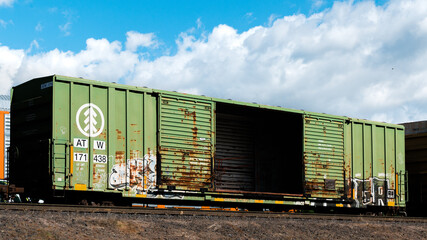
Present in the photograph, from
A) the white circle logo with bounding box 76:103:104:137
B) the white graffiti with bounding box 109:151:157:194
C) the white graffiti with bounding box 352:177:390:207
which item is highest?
the white circle logo with bounding box 76:103:104:137

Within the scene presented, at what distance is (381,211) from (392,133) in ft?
10.6

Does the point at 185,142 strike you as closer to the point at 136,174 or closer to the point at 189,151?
the point at 189,151

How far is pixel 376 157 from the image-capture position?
65.0 feet

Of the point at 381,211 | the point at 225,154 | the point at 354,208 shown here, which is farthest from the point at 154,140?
the point at 381,211

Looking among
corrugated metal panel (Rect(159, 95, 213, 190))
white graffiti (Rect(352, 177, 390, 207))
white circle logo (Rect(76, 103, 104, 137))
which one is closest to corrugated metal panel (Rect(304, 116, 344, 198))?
white graffiti (Rect(352, 177, 390, 207))

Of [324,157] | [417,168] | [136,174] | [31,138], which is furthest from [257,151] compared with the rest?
[31,138]

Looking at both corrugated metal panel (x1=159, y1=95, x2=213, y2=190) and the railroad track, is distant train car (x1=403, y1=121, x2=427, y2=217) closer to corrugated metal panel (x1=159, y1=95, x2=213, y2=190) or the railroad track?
the railroad track

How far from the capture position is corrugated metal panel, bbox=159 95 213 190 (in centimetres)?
1468

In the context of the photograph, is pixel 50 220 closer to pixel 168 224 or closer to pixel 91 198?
pixel 168 224

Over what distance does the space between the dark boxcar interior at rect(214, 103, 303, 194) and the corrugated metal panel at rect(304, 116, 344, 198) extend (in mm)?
379

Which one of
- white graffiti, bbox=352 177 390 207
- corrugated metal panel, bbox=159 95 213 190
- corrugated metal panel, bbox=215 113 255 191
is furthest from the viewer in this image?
white graffiti, bbox=352 177 390 207

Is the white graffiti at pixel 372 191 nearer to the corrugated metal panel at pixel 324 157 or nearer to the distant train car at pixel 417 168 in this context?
the corrugated metal panel at pixel 324 157

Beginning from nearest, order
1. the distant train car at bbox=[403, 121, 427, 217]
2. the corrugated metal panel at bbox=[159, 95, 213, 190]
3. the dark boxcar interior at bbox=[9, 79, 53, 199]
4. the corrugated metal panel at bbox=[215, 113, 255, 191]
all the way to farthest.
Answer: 1. the dark boxcar interior at bbox=[9, 79, 53, 199]
2. the corrugated metal panel at bbox=[159, 95, 213, 190]
3. the corrugated metal panel at bbox=[215, 113, 255, 191]
4. the distant train car at bbox=[403, 121, 427, 217]

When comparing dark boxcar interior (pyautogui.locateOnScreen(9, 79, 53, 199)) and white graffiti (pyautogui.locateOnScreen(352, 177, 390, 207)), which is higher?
dark boxcar interior (pyautogui.locateOnScreen(9, 79, 53, 199))
